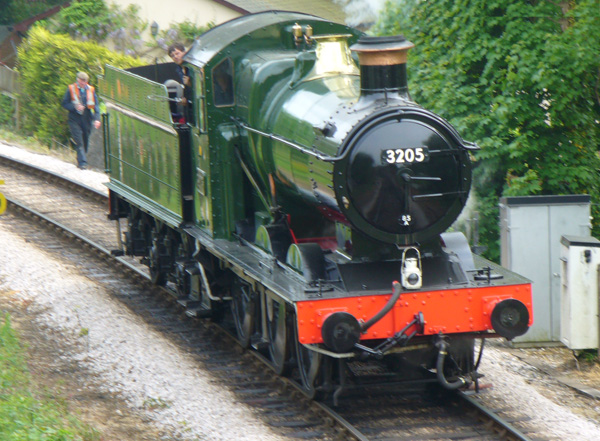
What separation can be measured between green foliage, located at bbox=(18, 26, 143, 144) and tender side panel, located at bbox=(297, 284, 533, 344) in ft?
53.8

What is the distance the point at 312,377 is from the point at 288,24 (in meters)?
3.57

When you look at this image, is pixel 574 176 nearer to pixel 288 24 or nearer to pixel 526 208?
pixel 526 208

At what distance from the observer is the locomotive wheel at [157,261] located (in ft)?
36.5

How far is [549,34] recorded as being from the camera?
10328mm

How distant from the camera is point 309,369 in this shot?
25.1 ft

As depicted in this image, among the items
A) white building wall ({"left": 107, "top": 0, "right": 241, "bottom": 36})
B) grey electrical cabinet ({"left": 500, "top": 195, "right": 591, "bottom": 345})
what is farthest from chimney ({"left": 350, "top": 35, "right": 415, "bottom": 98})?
white building wall ({"left": 107, "top": 0, "right": 241, "bottom": 36})

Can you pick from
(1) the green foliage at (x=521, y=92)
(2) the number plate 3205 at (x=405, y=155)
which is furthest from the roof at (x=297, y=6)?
(2) the number plate 3205 at (x=405, y=155)

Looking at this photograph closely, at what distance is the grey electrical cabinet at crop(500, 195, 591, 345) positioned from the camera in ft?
30.3

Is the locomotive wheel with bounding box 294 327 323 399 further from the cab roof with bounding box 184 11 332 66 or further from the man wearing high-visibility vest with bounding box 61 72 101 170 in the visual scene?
the man wearing high-visibility vest with bounding box 61 72 101 170

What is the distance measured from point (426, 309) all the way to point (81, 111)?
1263 cm

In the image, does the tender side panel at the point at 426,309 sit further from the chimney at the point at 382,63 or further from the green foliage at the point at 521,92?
the green foliage at the point at 521,92

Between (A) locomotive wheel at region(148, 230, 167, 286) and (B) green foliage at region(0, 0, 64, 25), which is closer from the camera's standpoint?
(A) locomotive wheel at region(148, 230, 167, 286)

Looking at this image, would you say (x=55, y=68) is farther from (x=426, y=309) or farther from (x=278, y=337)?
(x=426, y=309)

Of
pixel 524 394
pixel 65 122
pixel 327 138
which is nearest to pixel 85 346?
pixel 327 138
